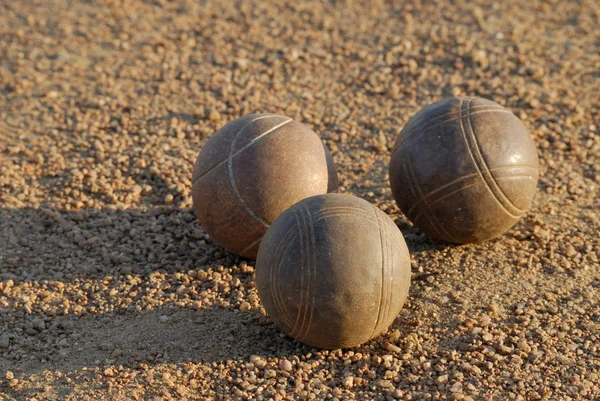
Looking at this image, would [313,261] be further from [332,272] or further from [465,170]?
[465,170]

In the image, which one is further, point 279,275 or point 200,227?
point 200,227

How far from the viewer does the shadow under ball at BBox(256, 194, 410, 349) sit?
21.6 ft

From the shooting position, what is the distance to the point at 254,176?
782 centimetres

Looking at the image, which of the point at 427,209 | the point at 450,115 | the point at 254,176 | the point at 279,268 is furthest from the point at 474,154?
the point at 279,268

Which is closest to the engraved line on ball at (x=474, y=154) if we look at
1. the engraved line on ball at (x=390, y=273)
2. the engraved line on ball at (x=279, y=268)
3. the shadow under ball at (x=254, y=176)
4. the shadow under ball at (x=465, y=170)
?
the shadow under ball at (x=465, y=170)

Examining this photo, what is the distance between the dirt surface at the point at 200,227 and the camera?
22.7 feet

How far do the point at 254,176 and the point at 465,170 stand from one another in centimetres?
206

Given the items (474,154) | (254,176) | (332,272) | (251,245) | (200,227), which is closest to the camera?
(332,272)

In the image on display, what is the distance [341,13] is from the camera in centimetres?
1419

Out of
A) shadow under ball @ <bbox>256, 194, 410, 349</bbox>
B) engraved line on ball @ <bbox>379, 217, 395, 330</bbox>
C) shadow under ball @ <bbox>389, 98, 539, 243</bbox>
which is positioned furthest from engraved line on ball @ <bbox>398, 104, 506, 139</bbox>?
engraved line on ball @ <bbox>379, 217, 395, 330</bbox>

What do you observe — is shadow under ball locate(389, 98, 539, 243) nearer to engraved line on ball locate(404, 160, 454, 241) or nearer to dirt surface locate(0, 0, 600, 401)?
engraved line on ball locate(404, 160, 454, 241)

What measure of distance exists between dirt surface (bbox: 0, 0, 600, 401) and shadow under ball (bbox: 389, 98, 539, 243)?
469 millimetres

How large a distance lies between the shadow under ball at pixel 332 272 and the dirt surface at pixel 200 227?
44 cm

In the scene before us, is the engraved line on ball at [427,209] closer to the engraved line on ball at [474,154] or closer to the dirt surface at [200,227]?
the dirt surface at [200,227]
